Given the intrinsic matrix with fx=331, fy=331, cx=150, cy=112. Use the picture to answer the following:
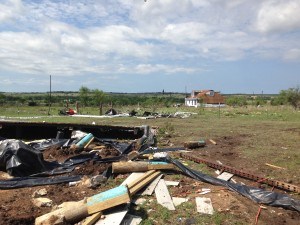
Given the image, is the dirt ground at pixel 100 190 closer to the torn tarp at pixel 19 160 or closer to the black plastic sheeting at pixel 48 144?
the torn tarp at pixel 19 160

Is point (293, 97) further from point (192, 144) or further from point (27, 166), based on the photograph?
point (27, 166)

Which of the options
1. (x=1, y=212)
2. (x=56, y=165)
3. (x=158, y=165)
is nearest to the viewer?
(x=1, y=212)

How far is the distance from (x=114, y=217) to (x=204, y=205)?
1.71 m

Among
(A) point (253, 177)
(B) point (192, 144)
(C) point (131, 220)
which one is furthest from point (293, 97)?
(C) point (131, 220)

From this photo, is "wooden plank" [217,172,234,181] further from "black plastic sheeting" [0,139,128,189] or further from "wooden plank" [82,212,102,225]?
"wooden plank" [82,212,102,225]

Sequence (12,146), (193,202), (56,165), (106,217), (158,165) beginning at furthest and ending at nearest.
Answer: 1. (56,165)
2. (12,146)
3. (158,165)
4. (193,202)
5. (106,217)

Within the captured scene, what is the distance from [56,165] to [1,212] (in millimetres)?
3289

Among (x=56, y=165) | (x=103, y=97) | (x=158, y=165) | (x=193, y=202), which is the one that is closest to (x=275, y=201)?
(x=193, y=202)

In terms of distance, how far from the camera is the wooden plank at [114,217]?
4914 mm

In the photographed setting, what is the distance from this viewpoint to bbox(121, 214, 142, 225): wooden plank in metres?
5.08

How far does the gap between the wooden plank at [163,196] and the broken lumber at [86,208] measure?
924mm

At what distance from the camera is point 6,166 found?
26.7 ft

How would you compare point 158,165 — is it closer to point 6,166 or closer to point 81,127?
point 6,166

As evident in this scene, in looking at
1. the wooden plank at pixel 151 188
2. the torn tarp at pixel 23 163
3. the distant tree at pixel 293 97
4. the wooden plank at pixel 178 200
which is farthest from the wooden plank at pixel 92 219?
the distant tree at pixel 293 97
